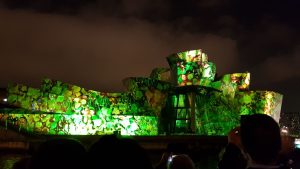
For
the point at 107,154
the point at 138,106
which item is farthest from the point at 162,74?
the point at 107,154

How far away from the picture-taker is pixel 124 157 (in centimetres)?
208

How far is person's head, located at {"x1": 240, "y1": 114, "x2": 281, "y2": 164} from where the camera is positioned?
9.38 ft

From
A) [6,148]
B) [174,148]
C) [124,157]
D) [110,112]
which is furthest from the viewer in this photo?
[110,112]

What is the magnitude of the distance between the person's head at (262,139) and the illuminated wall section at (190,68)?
91.5ft

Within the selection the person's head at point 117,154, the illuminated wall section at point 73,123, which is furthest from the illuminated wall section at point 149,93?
the person's head at point 117,154

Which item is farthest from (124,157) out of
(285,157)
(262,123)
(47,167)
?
Answer: (285,157)

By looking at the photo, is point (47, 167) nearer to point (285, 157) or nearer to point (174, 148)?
point (285, 157)

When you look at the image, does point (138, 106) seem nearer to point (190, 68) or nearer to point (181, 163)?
point (190, 68)

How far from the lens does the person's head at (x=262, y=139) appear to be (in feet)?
9.38

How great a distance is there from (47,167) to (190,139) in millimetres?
18490

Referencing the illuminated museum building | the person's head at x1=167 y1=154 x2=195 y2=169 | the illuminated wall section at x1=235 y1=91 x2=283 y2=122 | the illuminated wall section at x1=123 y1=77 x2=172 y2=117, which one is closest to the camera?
the person's head at x1=167 y1=154 x2=195 y2=169

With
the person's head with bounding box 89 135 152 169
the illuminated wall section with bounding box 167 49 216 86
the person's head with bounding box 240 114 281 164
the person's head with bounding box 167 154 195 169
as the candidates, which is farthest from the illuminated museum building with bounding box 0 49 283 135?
the person's head with bounding box 89 135 152 169

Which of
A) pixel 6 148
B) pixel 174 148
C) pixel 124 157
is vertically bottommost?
pixel 6 148

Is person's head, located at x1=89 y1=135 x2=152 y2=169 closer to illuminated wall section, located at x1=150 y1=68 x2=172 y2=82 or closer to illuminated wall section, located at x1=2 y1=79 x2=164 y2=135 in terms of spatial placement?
illuminated wall section, located at x1=2 y1=79 x2=164 y2=135
